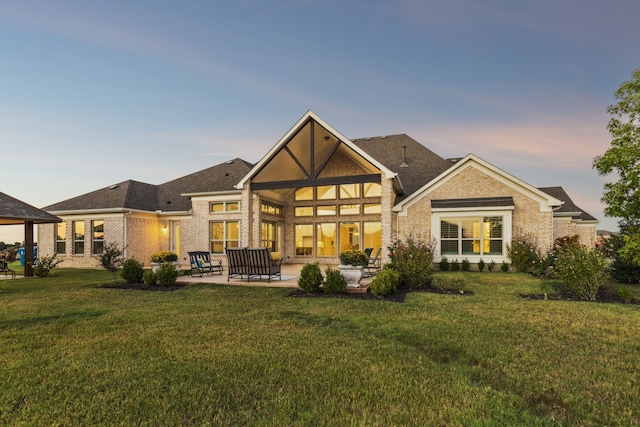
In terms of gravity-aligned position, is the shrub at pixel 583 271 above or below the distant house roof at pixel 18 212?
below

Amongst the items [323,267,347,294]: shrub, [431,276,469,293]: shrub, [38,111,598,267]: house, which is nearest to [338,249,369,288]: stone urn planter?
[323,267,347,294]: shrub

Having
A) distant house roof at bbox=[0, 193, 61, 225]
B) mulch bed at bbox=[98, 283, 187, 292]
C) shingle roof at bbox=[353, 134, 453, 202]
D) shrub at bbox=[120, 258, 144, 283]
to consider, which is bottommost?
mulch bed at bbox=[98, 283, 187, 292]

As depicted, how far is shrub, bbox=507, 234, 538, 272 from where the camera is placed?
559 inches

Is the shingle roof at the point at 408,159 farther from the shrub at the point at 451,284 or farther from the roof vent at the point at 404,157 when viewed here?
the shrub at the point at 451,284

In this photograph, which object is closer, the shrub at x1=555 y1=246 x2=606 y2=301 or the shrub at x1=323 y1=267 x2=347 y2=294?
the shrub at x1=555 y1=246 x2=606 y2=301

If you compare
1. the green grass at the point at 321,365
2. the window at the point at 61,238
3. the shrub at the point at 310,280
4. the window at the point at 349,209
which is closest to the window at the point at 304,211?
the window at the point at 349,209

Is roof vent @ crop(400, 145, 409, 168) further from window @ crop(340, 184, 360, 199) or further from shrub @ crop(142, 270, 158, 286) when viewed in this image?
shrub @ crop(142, 270, 158, 286)

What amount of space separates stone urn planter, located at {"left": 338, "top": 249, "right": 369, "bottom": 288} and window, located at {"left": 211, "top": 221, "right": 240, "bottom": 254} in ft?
34.8

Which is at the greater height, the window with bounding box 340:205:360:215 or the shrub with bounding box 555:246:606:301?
the window with bounding box 340:205:360:215

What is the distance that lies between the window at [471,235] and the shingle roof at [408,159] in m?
3.10

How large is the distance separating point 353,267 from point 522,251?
29.4 ft

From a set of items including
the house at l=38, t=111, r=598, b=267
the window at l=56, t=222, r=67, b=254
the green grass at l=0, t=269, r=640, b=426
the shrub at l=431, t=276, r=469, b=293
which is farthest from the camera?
the window at l=56, t=222, r=67, b=254

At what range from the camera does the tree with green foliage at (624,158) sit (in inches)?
445

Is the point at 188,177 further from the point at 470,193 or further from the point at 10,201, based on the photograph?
the point at 470,193
